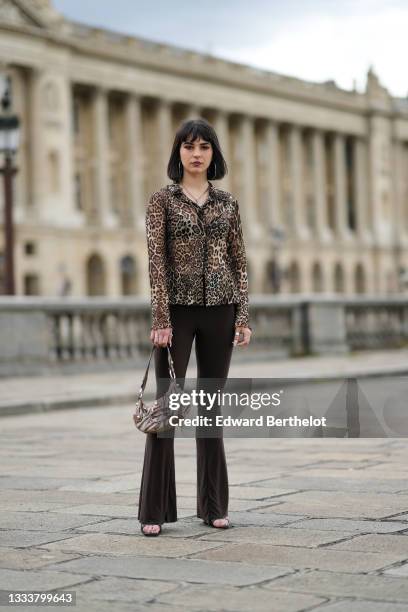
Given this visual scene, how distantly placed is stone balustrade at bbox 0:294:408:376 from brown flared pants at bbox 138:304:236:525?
574 inches

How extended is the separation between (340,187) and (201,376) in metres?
92.8

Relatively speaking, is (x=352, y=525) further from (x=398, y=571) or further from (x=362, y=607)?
(x=362, y=607)

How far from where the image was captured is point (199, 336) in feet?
22.3

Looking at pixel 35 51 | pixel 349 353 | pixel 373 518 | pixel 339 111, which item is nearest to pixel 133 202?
pixel 35 51

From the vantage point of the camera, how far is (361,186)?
10131 cm

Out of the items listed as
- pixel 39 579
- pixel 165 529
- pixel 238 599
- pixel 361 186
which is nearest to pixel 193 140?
pixel 165 529

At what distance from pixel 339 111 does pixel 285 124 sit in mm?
6365

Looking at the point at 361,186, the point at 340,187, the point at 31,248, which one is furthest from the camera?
the point at 361,186

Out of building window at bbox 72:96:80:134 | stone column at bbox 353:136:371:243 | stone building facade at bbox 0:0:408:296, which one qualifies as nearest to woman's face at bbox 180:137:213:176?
stone building facade at bbox 0:0:408:296

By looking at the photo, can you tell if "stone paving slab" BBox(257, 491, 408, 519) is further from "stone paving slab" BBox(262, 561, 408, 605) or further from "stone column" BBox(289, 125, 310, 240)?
"stone column" BBox(289, 125, 310, 240)

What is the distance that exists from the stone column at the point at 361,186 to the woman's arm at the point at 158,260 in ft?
309

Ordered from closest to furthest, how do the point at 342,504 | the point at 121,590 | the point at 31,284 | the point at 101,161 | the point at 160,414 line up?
1. the point at 121,590
2. the point at 160,414
3. the point at 342,504
4. the point at 31,284
5. the point at 101,161

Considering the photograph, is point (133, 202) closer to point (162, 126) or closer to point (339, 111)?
point (162, 126)

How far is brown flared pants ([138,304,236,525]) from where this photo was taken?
263 inches
